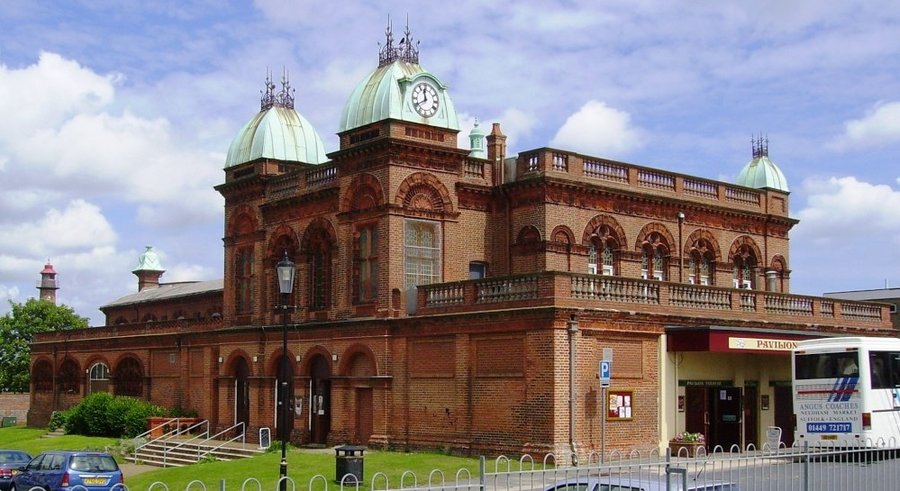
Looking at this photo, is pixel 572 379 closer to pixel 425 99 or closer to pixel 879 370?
pixel 879 370

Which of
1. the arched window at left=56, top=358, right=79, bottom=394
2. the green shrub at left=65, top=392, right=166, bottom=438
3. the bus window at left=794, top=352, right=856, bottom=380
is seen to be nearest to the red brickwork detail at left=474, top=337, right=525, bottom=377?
the bus window at left=794, top=352, right=856, bottom=380

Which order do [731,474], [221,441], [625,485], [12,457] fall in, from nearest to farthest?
1. [625,485]
2. [731,474]
3. [12,457]
4. [221,441]

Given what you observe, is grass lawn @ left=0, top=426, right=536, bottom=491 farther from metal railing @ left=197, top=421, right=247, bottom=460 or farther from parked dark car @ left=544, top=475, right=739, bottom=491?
parked dark car @ left=544, top=475, right=739, bottom=491

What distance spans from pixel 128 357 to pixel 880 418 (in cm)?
3590

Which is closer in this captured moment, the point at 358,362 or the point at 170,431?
the point at 358,362

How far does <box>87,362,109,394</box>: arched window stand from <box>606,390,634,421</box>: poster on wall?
3191 centimetres

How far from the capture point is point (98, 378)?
56.2m

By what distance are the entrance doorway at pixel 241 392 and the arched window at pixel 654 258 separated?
1539 centimetres

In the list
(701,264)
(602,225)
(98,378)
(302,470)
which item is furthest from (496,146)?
(98,378)

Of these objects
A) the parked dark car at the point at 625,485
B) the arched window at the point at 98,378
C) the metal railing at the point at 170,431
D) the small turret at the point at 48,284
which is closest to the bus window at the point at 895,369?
the parked dark car at the point at 625,485

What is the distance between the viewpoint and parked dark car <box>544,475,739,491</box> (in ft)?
43.1

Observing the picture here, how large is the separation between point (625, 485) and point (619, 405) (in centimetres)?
1868

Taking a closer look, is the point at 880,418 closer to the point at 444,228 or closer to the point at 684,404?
Answer: the point at 684,404

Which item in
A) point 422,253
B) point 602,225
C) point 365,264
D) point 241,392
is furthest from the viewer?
point 241,392
